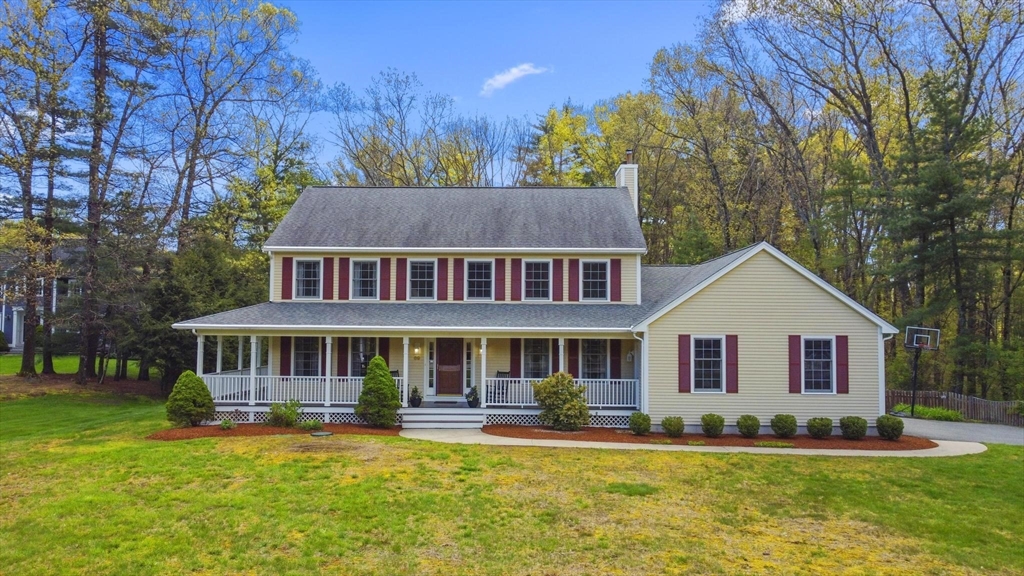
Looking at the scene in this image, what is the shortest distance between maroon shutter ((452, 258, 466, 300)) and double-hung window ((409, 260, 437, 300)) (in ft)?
2.22

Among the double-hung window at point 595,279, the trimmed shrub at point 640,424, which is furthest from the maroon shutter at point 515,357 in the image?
the trimmed shrub at point 640,424

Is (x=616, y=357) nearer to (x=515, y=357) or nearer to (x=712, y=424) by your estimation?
(x=515, y=357)

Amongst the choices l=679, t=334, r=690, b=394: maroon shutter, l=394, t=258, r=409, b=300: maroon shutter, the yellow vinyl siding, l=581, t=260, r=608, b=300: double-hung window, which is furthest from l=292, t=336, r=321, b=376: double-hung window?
l=679, t=334, r=690, b=394: maroon shutter

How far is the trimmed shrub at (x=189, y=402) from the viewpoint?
15.3 metres

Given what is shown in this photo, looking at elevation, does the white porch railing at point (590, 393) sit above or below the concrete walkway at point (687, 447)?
above

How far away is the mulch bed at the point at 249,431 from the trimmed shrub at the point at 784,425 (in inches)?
382

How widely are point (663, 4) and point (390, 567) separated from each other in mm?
22541

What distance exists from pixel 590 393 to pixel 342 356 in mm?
7600

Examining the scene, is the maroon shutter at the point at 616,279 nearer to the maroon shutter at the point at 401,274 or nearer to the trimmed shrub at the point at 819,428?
the trimmed shrub at the point at 819,428

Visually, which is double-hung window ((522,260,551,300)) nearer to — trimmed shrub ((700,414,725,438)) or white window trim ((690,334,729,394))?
white window trim ((690,334,729,394))

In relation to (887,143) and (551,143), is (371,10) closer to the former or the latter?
(551,143)

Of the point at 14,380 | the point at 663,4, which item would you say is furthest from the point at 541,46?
the point at 14,380

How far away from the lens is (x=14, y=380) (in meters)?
24.0

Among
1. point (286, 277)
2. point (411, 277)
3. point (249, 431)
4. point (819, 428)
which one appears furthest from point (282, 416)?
point (819, 428)
